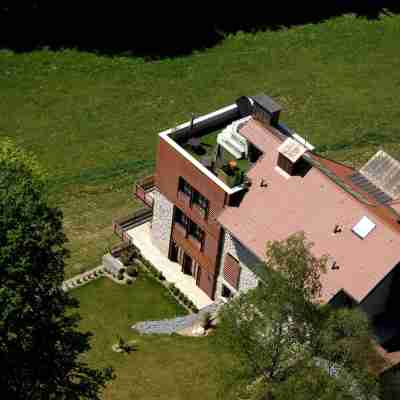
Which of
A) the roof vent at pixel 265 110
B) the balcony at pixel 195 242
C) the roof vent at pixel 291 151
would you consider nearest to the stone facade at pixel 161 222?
the balcony at pixel 195 242

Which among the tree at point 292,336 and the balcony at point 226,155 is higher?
the tree at point 292,336

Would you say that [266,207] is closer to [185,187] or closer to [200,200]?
[200,200]

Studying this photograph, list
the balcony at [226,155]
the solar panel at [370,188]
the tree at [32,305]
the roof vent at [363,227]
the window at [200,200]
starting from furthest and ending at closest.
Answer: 1. the window at [200,200]
2. the balcony at [226,155]
3. the solar panel at [370,188]
4. the roof vent at [363,227]
5. the tree at [32,305]

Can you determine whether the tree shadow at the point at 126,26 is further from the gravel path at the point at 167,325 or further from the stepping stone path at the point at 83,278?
the gravel path at the point at 167,325

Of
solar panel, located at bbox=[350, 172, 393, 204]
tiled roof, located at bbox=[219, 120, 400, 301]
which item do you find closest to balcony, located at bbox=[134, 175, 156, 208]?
tiled roof, located at bbox=[219, 120, 400, 301]

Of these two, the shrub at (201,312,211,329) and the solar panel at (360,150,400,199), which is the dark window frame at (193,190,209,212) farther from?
the solar panel at (360,150,400,199)

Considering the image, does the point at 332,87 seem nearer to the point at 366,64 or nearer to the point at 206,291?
the point at 366,64

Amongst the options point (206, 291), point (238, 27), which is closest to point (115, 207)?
point (206, 291)

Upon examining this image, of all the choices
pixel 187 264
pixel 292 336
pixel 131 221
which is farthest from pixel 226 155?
pixel 292 336
